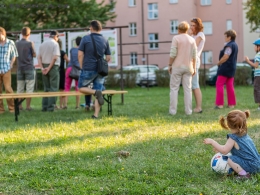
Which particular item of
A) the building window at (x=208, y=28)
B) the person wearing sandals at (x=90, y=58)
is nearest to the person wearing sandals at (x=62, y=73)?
the person wearing sandals at (x=90, y=58)

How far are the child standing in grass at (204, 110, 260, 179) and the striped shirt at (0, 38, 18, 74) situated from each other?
7.85m

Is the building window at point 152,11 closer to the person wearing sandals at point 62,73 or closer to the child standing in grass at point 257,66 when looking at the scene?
the person wearing sandals at point 62,73

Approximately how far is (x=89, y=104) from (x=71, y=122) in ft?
8.86

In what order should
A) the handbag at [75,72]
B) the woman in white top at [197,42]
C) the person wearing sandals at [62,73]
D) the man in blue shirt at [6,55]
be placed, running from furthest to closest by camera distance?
the person wearing sandals at [62,73] → the handbag at [75,72] → the man in blue shirt at [6,55] → the woman in white top at [197,42]

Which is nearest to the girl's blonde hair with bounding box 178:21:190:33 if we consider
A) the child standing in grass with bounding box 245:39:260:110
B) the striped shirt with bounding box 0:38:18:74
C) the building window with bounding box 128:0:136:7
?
the child standing in grass with bounding box 245:39:260:110

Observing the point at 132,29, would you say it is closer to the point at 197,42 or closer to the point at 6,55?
the point at 6,55

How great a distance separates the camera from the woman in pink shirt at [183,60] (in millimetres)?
10836

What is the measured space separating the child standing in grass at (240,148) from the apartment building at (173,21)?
51894mm

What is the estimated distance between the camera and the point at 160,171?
18.2ft

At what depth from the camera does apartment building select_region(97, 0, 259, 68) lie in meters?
57.7

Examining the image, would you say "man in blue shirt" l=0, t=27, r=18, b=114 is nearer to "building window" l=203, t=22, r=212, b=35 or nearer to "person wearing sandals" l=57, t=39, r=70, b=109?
"person wearing sandals" l=57, t=39, r=70, b=109

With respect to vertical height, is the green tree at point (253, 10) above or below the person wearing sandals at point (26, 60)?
above

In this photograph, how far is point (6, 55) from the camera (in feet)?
39.9

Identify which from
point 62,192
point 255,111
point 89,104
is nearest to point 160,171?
point 62,192
